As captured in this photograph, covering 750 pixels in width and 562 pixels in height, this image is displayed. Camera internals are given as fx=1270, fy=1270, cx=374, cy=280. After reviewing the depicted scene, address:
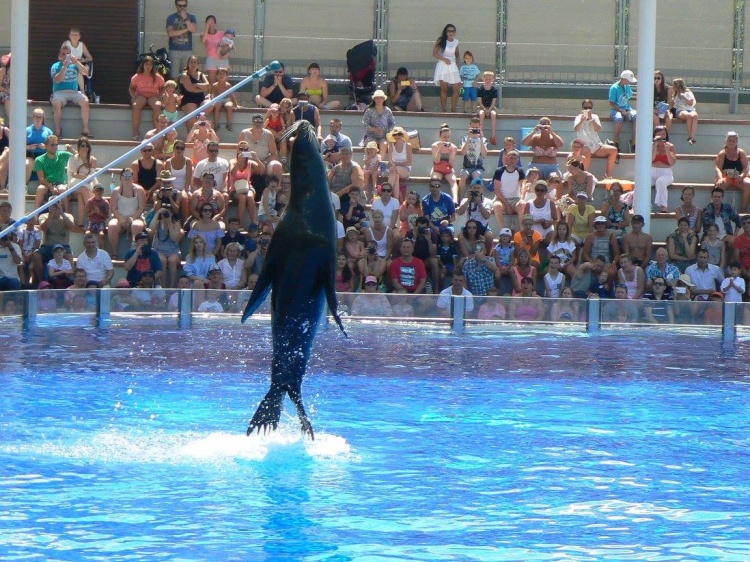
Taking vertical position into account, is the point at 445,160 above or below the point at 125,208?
above

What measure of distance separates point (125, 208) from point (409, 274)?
14.8 feet

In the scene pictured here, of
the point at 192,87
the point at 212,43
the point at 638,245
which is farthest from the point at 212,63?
the point at 638,245

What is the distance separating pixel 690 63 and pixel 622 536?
19.1 m

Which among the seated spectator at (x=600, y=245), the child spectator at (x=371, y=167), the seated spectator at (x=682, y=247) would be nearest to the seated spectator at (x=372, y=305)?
the seated spectator at (x=600, y=245)

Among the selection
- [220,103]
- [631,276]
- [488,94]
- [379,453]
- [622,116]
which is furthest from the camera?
[488,94]

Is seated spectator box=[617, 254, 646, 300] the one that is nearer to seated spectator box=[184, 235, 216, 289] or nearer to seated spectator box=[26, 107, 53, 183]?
seated spectator box=[184, 235, 216, 289]

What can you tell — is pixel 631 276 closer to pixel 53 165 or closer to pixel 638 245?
pixel 638 245

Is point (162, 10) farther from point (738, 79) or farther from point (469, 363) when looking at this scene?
point (469, 363)

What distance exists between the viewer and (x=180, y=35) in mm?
23297

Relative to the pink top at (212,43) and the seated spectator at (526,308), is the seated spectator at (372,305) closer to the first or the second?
the seated spectator at (526,308)

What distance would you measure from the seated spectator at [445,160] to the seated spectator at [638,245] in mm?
3015

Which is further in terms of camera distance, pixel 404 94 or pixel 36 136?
pixel 404 94

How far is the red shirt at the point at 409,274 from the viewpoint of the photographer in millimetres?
17938

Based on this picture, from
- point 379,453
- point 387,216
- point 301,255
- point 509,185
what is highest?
point 509,185
